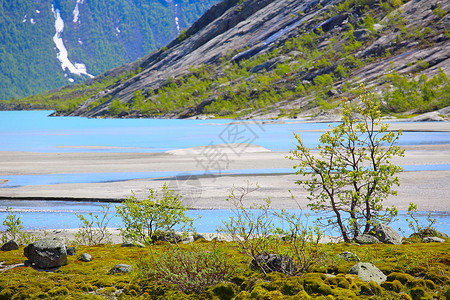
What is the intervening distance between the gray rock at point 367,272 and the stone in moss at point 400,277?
6.0 inches

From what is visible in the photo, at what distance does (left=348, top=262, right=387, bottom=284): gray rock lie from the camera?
9961 millimetres

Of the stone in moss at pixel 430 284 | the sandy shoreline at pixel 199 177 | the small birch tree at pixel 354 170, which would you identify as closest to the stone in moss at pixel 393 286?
the stone in moss at pixel 430 284

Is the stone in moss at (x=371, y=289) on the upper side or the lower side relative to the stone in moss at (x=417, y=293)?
upper

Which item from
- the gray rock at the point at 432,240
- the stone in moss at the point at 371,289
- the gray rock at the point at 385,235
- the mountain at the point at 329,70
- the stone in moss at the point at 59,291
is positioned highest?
the mountain at the point at 329,70

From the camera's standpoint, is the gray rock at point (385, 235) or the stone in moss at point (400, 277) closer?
the stone in moss at point (400, 277)

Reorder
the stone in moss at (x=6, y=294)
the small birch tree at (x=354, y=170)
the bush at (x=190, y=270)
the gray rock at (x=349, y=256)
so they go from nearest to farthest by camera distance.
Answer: the bush at (x=190, y=270) → the stone in moss at (x=6, y=294) → the gray rock at (x=349, y=256) → the small birch tree at (x=354, y=170)

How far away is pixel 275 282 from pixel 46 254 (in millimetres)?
6562

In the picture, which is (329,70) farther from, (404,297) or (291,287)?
(404,297)

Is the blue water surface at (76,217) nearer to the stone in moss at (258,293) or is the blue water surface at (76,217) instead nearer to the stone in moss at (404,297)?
the stone in moss at (258,293)

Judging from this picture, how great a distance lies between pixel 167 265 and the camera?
10.8 metres

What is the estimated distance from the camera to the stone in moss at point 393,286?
9.50 m

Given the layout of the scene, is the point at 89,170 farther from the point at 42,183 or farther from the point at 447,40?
the point at 447,40

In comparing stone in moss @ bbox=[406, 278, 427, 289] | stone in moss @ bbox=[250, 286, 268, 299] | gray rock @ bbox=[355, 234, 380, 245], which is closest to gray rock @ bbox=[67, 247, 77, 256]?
stone in moss @ bbox=[250, 286, 268, 299]

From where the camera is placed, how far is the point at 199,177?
1300 inches
